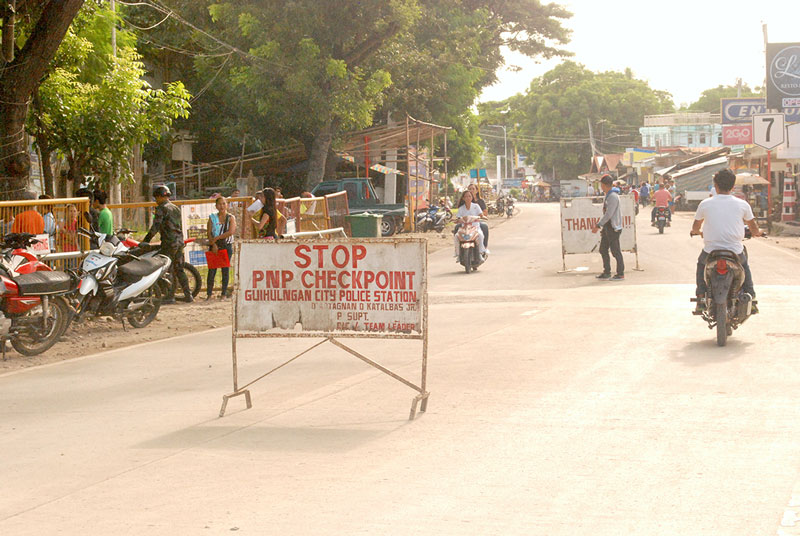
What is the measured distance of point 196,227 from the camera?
17.8 meters

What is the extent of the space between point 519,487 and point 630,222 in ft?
49.0

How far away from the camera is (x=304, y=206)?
20.3 meters

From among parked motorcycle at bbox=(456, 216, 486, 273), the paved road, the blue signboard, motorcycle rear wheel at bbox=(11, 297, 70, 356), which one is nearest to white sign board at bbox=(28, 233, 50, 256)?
motorcycle rear wheel at bbox=(11, 297, 70, 356)

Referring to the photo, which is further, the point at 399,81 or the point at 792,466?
the point at 399,81

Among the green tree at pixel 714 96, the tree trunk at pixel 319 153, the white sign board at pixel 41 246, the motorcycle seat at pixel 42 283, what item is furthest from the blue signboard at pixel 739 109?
the green tree at pixel 714 96

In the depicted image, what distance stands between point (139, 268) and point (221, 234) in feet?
11.8

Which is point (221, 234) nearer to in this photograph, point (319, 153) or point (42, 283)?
point (42, 283)

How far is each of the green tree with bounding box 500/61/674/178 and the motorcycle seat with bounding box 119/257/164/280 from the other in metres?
96.6

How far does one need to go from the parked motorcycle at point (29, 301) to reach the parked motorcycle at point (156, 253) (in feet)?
7.15

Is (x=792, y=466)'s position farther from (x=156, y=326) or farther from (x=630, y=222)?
(x=630, y=222)

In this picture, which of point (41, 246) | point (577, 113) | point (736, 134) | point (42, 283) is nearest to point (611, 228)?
point (41, 246)

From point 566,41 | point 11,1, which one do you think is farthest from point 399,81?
point 11,1

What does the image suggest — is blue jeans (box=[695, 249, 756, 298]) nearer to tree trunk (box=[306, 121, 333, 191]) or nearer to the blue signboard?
tree trunk (box=[306, 121, 333, 191])

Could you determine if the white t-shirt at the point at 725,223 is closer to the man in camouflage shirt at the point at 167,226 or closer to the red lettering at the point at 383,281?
the red lettering at the point at 383,281
